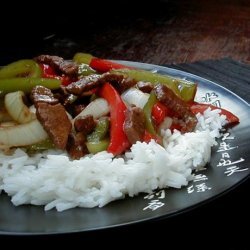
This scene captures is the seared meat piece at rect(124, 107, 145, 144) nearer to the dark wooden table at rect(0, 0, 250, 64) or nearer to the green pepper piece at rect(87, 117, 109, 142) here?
the green pepper piece at rect(87, 117, 109, 142)

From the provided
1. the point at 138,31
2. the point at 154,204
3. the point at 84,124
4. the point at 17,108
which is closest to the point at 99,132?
the point at 84,124

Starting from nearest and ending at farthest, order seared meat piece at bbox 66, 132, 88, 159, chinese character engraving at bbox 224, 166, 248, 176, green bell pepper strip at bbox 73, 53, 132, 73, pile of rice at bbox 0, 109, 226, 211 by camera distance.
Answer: pile of rice at bbox 0, 109, 226, 211 < chinese character engraving at bbox 224, 166, 248, 176 < seared meat piece at bbox 66, 132, 88, 159 < green bell pepper strip at bbox 73, 53, 132, 73

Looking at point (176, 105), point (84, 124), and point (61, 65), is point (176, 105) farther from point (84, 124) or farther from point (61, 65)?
point (61, 65)

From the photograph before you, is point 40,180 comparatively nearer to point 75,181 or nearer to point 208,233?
point 75,181

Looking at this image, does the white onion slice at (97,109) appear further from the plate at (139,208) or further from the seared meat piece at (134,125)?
the plate at (139,208)

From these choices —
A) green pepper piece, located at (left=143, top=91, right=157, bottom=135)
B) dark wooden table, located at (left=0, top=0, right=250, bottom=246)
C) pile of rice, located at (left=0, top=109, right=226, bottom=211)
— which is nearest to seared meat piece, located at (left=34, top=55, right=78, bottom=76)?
green pepper piece, located at (left=143, top=91, right=157, bottom=135)
